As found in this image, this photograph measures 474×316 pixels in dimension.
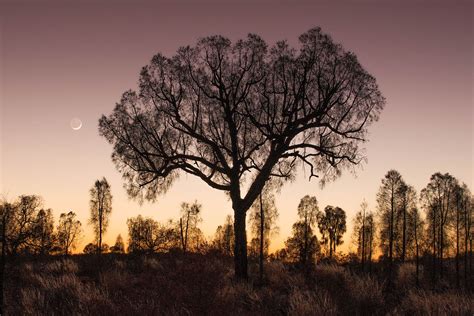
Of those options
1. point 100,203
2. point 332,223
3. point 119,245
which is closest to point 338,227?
point 332,223

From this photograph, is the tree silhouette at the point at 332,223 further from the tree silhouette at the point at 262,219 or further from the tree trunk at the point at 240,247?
the tree trunk at the point at 240,247

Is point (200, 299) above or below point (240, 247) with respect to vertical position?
above

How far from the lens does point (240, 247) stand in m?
19.7

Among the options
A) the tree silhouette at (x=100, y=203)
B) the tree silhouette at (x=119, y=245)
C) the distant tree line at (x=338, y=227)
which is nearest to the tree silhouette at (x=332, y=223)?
the distant tree line at (x=338, y=227)

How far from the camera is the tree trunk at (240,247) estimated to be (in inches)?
Answer: 766

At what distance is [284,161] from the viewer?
70.9 ft

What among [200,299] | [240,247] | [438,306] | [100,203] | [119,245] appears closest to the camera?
[200,299]

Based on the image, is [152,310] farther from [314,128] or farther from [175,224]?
[175,224]

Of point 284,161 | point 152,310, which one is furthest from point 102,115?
point 152,310

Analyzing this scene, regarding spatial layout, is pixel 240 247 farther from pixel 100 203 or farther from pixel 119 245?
pixel 119 245

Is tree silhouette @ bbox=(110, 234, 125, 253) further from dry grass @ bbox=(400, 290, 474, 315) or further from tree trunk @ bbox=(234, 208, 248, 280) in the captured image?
dry grass @ bbox=(400, 290, 474, 315)

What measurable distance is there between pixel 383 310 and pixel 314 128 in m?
10.8

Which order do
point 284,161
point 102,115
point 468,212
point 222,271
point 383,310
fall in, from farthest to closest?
point 468,212 < point 284,161 < point 102,115 < point 383,310 < point 222,271

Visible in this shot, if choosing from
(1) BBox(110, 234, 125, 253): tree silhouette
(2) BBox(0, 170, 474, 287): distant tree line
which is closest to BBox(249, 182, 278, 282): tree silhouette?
(2) BBox(0, 170, 474, 287): distant tree line
